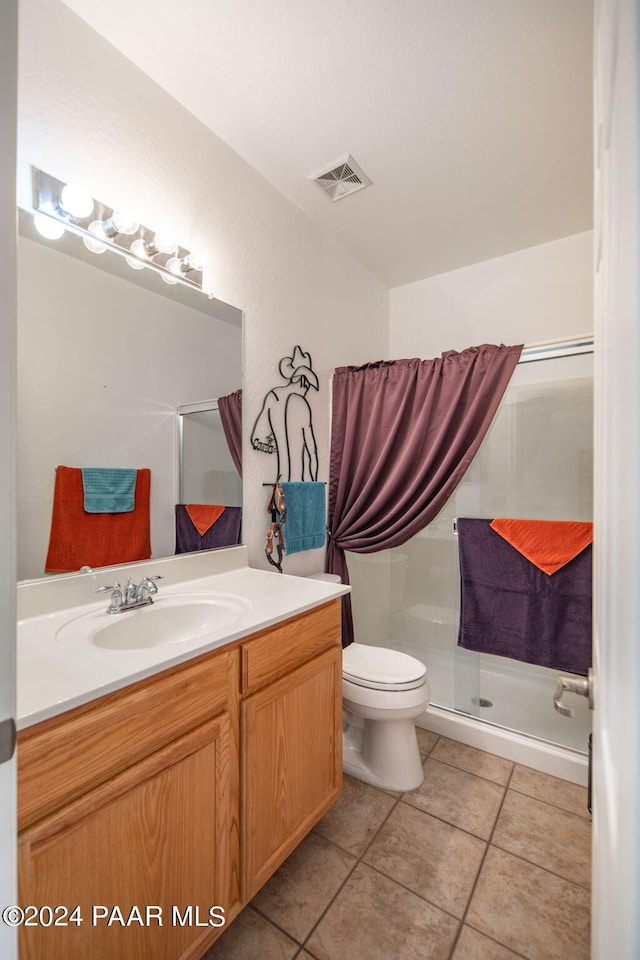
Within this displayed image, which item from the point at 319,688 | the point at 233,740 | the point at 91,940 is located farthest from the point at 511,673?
the point at 91,940

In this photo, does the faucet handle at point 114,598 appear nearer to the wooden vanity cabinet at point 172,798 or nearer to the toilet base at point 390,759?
the wooden vanity cabinet at point 172,798

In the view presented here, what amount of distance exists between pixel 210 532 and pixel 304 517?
0.54 meters

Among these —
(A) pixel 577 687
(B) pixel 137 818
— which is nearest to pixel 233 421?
(B) pixel 137 818

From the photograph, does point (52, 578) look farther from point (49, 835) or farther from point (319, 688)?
point (319, 688)

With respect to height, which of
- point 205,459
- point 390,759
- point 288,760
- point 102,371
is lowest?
point 390,759

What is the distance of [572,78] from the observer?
1.43m

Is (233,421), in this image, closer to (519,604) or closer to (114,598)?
(114,598)

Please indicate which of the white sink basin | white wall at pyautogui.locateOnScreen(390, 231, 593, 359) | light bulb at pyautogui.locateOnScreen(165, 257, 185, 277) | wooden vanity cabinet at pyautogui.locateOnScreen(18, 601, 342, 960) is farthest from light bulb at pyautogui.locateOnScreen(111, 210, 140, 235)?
white wall at pyautogui.locateOnScreen(390, 231, 593, 359)

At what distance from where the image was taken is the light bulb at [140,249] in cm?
139

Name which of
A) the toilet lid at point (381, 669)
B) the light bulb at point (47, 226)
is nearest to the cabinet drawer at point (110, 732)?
the toilet lid at point (381, 669)

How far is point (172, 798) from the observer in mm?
931

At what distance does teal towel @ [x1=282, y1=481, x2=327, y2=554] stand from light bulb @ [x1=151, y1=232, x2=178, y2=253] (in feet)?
3.36

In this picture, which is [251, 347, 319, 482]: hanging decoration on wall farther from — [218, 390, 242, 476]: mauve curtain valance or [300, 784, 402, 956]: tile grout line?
[300, 784, 402, 956]: tile grout line

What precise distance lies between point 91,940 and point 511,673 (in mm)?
1994
